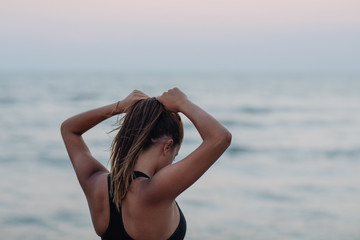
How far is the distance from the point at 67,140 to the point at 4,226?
5318mm

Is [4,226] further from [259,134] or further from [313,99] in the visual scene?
[313,99]

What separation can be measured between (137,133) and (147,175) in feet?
0.56

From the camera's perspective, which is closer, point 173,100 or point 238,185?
point 173,100

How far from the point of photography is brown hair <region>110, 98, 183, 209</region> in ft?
6.83

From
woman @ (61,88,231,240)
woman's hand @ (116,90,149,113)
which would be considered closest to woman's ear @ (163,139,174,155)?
woman @ (61,88,231,240)

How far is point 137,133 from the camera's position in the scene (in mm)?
2082

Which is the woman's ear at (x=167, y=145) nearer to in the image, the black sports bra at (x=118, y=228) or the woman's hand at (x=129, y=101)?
the black sports bra at (x=118, y=228)

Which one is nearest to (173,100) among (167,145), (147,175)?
(167,145)

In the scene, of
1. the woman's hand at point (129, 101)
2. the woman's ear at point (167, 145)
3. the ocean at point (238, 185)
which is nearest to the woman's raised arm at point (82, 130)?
the woman's hand at point (129, 101)

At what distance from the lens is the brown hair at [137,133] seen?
2082mm

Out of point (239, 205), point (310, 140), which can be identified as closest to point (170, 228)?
point (239, 205)

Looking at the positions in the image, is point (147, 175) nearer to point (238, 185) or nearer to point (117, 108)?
point (117, 108)

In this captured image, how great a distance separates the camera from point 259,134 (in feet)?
68.9

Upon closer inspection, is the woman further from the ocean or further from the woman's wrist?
the ocean
